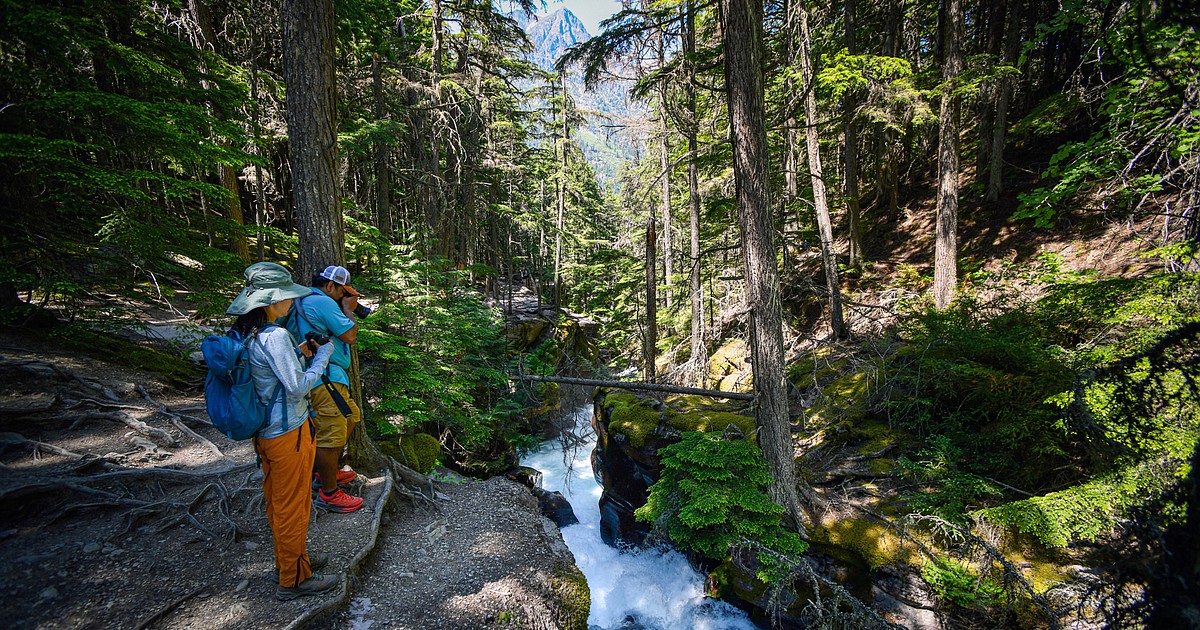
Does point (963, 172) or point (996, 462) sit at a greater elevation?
point (963, 172)

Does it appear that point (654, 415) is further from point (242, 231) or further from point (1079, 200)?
point (1079, 200)

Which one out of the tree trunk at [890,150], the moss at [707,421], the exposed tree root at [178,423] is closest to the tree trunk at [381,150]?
the exposed tree root at [178,423]

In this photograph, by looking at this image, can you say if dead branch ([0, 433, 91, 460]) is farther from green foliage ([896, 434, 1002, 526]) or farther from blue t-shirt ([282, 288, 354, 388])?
green foliage ([896, 434, 1002, 526])

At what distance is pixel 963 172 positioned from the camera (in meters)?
14.3

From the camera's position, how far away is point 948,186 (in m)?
9.10

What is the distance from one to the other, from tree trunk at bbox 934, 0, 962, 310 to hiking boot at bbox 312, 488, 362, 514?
36.9ft

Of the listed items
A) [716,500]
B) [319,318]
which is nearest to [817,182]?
[716,500]

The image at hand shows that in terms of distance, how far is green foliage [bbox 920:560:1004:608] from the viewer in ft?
12.7

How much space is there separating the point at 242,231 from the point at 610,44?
6751 millimetres

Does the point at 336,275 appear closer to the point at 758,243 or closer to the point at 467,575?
the point at 467,575

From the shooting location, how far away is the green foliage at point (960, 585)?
12.7 ft

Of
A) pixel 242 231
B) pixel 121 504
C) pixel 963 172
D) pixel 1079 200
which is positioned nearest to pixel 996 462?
pixel 1079 200

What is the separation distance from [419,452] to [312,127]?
16.4ft

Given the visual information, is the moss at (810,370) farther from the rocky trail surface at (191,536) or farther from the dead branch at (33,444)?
the dead branch at (33,444)
